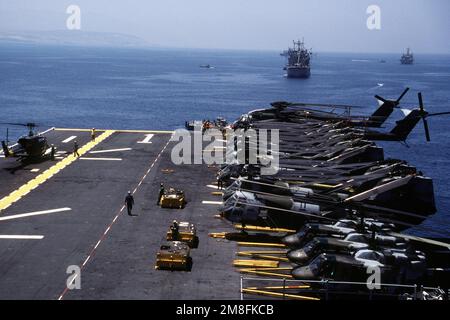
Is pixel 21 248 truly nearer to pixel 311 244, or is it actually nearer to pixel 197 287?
pixel 197 287

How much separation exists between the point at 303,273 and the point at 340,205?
242 inches

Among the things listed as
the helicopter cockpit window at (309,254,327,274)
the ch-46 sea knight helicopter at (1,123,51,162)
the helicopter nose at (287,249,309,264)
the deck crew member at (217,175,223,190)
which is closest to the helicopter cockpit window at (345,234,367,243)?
the helicopter nose at (287,249,309,264)

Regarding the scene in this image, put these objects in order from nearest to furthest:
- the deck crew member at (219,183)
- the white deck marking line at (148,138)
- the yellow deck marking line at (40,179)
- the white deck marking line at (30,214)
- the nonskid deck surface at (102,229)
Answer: the nonskid deck surface at (102,229) → the white deck marking line at (30,214) → the yellow deck marking line at (40,179) → the deck crew member at (219,183) → the white deck marking line at (148,138)

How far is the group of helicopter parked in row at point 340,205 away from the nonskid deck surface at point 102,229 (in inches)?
160

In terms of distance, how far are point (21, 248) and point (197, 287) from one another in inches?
529

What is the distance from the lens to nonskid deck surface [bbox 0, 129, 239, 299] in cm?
2961

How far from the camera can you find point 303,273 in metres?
29.8

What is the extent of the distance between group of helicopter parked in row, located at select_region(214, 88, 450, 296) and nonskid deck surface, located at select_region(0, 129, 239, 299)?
4.06 meters

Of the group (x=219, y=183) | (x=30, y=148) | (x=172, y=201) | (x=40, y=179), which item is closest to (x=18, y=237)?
(x=172, y=201)

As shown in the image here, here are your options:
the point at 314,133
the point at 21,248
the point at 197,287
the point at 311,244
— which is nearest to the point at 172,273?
the point at 197,287

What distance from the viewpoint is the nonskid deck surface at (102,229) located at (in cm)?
2961

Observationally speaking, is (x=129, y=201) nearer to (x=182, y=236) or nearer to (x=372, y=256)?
(x=182, y=236)

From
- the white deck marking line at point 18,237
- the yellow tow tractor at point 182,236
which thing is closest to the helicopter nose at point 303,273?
the yellow tow tractor at point 182,236

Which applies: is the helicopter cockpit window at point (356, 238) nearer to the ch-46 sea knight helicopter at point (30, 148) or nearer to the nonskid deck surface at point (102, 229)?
the nonskid deck surface at point (102, 229)
